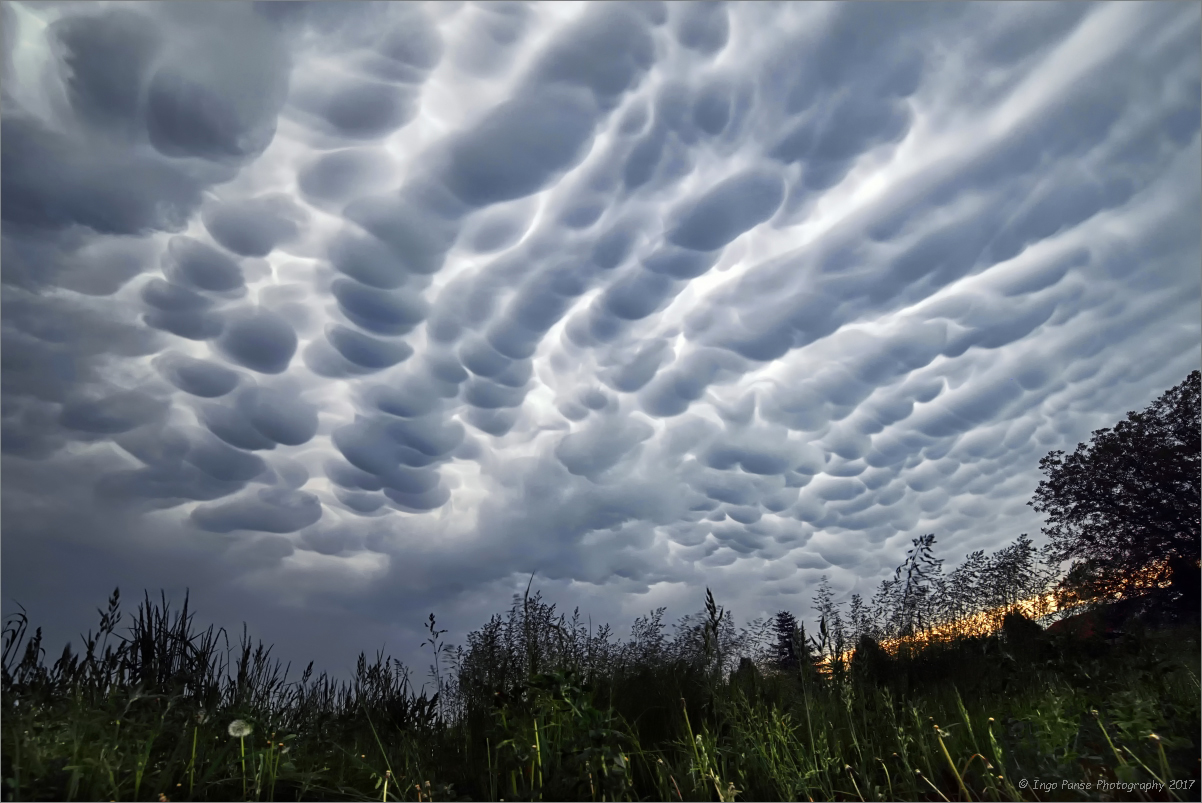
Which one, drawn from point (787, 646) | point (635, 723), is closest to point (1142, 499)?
point (787, 646)

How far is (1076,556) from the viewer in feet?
47.4

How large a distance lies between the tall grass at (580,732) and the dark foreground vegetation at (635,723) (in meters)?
0.02

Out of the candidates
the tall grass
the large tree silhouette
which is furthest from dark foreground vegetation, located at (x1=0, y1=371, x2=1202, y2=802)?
the large tree silhouette

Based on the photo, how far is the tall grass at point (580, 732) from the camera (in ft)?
10.8

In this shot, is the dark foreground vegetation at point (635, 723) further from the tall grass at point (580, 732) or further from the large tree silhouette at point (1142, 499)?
the large tree silhouette at point (1142, 499)

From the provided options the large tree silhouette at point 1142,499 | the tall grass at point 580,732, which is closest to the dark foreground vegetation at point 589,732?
the tall grass at point 580,732

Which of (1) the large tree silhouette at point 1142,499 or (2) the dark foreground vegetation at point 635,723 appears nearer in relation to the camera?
(2) the dark foreground vegetation at point 635,723

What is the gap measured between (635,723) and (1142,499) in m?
13.7

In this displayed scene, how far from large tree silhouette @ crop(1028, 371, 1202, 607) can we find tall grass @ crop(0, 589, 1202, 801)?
809 centimetres

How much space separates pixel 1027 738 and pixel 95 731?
5081 millimetres

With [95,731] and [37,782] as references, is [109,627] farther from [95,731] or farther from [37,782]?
[37,782]

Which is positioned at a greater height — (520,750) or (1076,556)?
(1076,556)

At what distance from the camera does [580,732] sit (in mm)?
3691

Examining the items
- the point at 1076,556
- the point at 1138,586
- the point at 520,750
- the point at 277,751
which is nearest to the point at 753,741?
the point at 520,750
